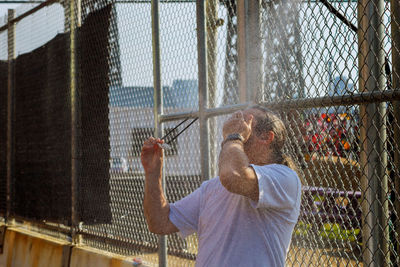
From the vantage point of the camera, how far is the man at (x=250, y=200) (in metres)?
2.16

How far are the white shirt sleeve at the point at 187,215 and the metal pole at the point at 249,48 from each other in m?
0.77

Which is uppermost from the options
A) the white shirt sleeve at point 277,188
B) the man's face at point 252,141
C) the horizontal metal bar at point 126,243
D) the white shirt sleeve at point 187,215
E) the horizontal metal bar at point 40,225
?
the man's face at point 252,141

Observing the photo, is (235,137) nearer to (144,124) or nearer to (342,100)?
(342,100)

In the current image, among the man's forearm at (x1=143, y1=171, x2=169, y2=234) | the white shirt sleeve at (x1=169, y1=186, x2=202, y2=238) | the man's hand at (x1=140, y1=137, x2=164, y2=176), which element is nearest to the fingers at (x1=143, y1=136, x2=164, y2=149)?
the man's hand at (x1=140, y1=137, x2=164, y2=176)

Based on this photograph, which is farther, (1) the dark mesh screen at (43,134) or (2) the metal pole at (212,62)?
(1) the dark mesh screen at (43,134)

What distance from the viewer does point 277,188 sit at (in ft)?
7.15

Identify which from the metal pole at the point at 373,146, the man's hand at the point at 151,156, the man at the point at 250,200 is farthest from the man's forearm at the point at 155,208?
the metal pole at the point at 373,146

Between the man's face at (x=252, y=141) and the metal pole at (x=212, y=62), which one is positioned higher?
the metal pole at (x=212, y=62)

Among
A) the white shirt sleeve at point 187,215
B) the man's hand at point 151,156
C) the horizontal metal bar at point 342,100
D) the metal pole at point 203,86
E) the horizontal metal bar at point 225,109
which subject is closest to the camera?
the horizontal metal bar at point 342,100

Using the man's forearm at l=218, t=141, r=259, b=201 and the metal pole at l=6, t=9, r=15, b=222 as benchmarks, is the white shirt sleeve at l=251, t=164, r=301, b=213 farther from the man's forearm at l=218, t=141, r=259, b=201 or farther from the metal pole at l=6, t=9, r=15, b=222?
the metal pole at l=6, t=9, r=15, b=222

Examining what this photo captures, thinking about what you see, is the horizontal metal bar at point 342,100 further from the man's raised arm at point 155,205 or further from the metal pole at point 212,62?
the metal pole at point 212,62

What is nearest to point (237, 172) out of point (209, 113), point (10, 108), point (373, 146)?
point (373, 146)

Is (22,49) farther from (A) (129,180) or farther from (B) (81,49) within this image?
(A) (129,180)

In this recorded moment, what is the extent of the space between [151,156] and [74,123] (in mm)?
3024
